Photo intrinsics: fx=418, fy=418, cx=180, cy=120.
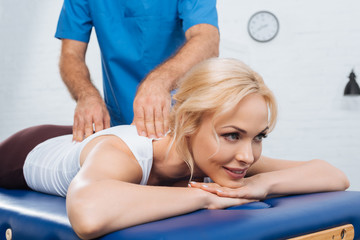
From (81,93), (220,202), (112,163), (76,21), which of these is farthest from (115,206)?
(76,21)

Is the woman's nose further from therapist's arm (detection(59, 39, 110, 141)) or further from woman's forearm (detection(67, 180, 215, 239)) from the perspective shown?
therapist's arm (detection(59, 39, 110, 141))

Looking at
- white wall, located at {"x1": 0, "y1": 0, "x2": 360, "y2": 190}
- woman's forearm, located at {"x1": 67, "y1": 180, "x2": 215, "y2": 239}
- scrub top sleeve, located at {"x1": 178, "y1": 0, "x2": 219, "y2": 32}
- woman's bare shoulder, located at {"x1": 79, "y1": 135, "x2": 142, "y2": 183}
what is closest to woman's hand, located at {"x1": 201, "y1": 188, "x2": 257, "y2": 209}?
woman's forearm, located at {"x1": 67, "y1": 180, "x2": 215, "y2": 239}

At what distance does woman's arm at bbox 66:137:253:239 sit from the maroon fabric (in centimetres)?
70

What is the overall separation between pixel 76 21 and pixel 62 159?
0.73 m

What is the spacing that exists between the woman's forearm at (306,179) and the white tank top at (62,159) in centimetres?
35

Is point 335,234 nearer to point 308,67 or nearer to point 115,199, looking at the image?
point 115,199

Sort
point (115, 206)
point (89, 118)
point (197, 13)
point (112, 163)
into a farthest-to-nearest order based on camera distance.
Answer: point (197, 13), point (89, 118), point (112, 163), point (115, 206)

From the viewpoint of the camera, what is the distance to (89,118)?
4.60 feet

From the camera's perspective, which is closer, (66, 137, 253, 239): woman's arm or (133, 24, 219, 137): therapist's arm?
(66, 137, 253, 239): woman's arm

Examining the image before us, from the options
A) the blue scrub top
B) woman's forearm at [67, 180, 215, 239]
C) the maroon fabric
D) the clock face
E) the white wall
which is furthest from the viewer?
the clock face

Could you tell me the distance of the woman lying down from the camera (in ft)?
2.75

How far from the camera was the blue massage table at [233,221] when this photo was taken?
2.62ft

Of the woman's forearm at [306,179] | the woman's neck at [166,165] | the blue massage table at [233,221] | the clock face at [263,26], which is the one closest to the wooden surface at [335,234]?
the blue massage table at [233,221]

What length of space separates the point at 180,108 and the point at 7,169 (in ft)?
→ 2.86
